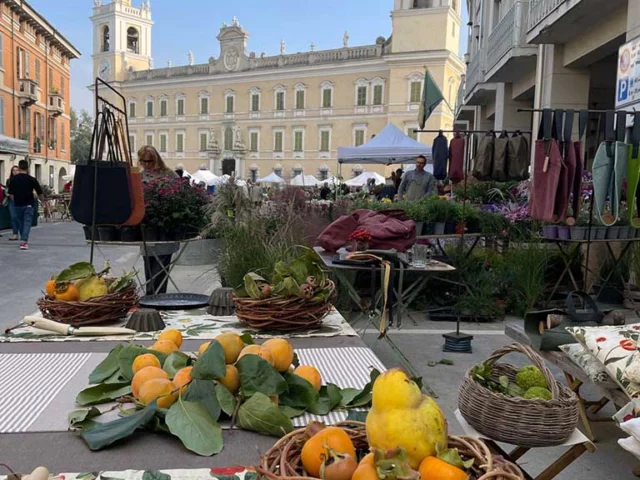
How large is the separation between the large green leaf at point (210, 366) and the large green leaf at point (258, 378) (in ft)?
0.20

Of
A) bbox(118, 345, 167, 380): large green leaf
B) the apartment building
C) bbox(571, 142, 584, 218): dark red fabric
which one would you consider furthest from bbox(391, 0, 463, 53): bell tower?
bbox(118, 345, 167, 380): large green leaf

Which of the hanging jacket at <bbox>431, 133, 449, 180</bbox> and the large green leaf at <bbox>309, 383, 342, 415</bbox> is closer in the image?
the large green leaf at <bbox>309, 383, 342, 415</bbox>

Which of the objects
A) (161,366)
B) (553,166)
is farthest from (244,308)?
(553,166)

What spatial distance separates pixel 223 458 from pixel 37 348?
1.19 m

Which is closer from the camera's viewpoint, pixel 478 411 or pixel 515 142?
pixel 478 411

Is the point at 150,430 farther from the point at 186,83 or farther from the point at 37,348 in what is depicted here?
the point at 186,83

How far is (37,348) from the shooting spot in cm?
224

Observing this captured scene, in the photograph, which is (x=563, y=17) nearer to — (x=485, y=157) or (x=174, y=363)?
(x=485, y=157)

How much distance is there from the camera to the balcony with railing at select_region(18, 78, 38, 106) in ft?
106

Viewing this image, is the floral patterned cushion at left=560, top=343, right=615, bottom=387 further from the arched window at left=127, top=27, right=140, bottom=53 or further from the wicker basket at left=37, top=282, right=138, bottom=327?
the arched window at left=127, top=27, right=140, bottom=53

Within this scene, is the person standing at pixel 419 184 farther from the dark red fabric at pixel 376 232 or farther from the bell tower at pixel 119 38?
the bell tower at pixel 119 38

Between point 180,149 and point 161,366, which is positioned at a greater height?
point 180,149

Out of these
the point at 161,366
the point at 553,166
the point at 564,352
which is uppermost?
the point at 553,166

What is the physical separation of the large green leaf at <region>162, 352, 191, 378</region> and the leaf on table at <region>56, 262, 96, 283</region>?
40.7 inches
